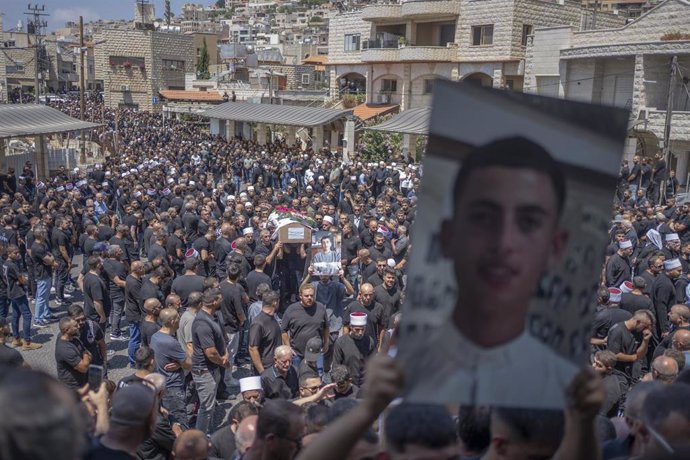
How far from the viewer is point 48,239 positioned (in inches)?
461

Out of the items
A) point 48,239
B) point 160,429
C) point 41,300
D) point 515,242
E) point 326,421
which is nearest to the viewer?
point 515,242

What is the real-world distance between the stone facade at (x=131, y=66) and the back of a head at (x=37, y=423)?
67851 millimetres

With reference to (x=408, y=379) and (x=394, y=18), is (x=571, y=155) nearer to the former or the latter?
(x=408, y=379)

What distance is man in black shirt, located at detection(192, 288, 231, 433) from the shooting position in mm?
6934

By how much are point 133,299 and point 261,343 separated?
2.52 metres

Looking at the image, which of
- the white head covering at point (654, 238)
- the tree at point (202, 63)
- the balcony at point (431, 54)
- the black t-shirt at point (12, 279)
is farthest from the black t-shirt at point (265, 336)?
the tree at point (202, 63)

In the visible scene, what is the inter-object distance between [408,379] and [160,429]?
10.6 ft

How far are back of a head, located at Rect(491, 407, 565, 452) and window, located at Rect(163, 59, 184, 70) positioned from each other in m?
71.8

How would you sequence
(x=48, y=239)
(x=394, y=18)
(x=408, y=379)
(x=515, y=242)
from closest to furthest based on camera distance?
(x=408, y=379)
(x=515, y=242)
(x=48, y=239)
(x=394, y=18)

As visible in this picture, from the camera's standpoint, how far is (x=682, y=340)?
624cm

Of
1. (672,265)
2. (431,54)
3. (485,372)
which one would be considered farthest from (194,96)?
(485,372)

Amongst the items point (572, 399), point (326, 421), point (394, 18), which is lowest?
point (326, 421)

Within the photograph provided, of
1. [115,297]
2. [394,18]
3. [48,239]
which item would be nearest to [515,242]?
[115,297]

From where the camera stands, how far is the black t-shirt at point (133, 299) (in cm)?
888
